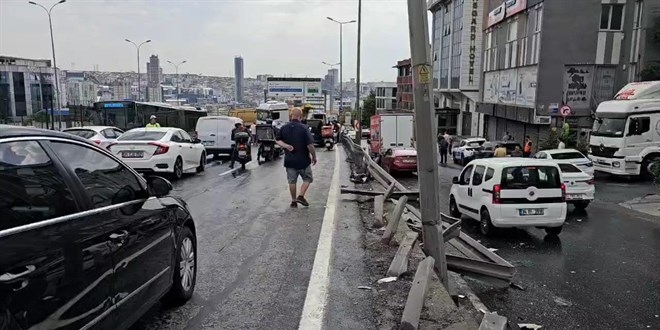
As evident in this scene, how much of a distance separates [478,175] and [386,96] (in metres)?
118

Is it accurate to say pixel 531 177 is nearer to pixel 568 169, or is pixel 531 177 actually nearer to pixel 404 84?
pixel 568 169

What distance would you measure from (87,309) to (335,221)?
5712 millimetres

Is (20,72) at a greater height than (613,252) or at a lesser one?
greater

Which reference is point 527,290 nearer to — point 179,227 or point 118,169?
point 179,227

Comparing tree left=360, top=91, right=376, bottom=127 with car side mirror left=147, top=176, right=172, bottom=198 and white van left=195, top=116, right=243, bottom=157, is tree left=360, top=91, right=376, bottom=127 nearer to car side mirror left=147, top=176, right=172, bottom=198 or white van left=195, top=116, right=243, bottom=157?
white van left=195, top=116, right=243, bottom=157

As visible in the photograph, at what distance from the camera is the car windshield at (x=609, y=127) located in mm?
22609

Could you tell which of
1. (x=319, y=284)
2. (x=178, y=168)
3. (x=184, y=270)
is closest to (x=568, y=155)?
(x=178, y=168)

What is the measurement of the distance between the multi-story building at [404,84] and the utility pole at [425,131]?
9474 cm

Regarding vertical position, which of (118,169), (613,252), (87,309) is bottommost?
(613,252)

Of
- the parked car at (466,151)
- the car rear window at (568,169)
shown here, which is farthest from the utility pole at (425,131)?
the parked car at (466,151)

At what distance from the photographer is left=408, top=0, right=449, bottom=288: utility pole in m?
5.38

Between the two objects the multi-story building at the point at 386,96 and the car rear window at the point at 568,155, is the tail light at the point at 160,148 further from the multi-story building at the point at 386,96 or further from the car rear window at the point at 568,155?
the multi-story building at the point at 386,96

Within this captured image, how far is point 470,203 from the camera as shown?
1217 centimetres

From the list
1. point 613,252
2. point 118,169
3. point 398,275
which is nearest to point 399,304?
point 398,275
